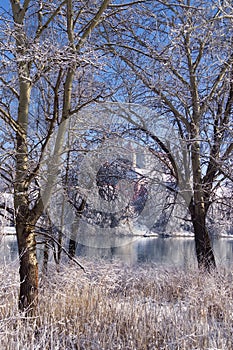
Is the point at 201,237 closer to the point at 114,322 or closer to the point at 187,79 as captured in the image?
the point at 187,79

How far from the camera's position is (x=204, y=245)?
6332 mm

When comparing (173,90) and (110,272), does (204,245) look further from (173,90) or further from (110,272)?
(173,90)

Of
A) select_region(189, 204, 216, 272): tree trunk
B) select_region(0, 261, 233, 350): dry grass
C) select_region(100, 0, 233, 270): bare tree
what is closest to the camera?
select_region(0, 261, 233, 350): dry grass

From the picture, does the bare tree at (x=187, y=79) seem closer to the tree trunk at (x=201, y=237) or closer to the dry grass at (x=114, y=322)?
the tree trunk at (x=201, y=237)

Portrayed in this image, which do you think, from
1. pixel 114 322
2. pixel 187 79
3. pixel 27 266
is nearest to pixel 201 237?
pixel 187 79

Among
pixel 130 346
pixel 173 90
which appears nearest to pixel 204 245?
pixel 173 90

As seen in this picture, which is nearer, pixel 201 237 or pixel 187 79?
pixel 201 237

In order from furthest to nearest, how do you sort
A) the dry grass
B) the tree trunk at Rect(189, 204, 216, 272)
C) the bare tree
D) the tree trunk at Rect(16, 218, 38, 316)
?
the tree trunk at Rect(189, 204, 216, 272), the bare tree, the tree trunk at Rect(16, 218, 38, 316), the dry grass

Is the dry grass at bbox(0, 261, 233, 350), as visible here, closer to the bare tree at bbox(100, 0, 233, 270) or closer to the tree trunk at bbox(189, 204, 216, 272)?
the tree trunk at bbox(189, 204, 216, 272)

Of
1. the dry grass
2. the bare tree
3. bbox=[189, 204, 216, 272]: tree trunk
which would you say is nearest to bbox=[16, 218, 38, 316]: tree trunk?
the dry grass

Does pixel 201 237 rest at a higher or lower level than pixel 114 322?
higher

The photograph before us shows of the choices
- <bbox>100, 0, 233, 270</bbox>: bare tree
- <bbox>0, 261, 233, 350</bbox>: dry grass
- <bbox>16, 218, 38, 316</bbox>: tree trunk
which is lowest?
<bbox>0, 261, 233, 350</bbox>: dry grass

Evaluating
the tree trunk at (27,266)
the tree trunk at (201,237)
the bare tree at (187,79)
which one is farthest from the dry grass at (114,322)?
the bare tree at (187,79)

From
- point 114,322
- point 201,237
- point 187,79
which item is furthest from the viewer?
point 187,79
